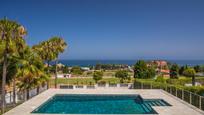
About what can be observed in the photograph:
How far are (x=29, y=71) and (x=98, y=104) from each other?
A: 255 inches

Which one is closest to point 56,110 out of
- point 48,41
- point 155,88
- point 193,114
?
point 193,114

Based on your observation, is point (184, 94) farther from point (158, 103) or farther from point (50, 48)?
point (50, 48)

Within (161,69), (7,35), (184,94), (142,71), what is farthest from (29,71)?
(161,69)

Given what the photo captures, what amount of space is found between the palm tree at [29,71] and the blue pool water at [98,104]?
2202 millimetres

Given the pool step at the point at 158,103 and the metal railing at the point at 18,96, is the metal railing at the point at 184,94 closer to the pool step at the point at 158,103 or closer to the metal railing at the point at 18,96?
the pool step at the point at 158,103

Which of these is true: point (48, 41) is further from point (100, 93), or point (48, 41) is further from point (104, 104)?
point (104, 104)

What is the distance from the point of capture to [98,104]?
85.0ft

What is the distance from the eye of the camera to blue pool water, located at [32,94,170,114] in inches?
856

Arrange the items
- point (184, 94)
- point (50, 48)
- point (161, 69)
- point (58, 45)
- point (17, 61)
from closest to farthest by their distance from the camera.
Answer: point (184, 94) < point (17, 61) < point (50, 48) < point (58, 45) < point (161, 69)

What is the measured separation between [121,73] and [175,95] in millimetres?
26706

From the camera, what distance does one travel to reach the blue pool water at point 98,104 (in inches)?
856

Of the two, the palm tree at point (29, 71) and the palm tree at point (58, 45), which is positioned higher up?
the palm tree at point (58, 45)

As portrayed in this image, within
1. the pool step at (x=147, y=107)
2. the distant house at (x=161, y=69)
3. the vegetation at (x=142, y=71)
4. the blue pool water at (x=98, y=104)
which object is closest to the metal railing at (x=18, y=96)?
the blue pool water at (x=98, y=104)

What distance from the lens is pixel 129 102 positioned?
2680cm
